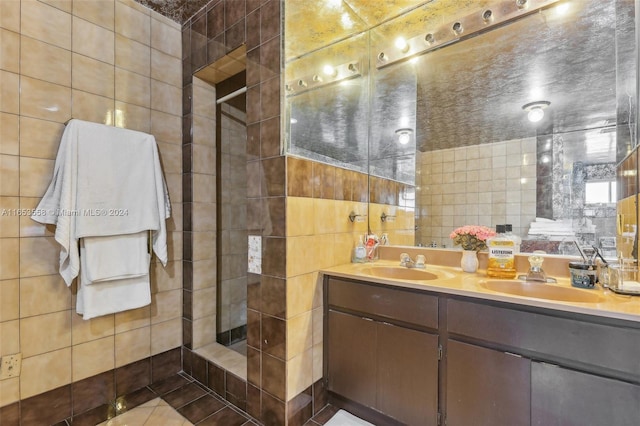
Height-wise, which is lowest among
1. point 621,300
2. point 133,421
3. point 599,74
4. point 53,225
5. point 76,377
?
point 133,421

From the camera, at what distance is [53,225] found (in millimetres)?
1640

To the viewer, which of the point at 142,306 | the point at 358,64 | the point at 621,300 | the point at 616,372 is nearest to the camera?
the point at 616,372

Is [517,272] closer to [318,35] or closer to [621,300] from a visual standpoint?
[621,300]

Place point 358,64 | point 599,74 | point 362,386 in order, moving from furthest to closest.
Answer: point 358,64 < point 362,386 < point 599,74

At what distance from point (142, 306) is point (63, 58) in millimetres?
1600

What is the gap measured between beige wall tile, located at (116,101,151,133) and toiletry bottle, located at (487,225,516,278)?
2.43m

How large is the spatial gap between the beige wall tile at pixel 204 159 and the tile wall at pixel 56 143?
0.24m

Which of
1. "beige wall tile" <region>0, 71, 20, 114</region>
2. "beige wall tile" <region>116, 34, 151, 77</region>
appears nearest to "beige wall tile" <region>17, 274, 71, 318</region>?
"beige wall tile" <region>0, 71, 20, 114</region>

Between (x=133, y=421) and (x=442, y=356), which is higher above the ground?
(x=442, y=356)

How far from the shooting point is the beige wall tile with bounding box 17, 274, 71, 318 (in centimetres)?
154

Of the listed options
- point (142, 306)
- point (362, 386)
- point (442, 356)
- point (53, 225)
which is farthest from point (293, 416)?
point (53, 225)

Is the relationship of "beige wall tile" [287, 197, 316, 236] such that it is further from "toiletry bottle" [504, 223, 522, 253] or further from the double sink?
"toiletry bottle" [504, 223, 522, 253]

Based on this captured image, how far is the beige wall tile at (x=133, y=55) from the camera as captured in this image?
1.93 metres

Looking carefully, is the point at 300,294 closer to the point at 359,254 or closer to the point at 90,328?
the point at 359,254
